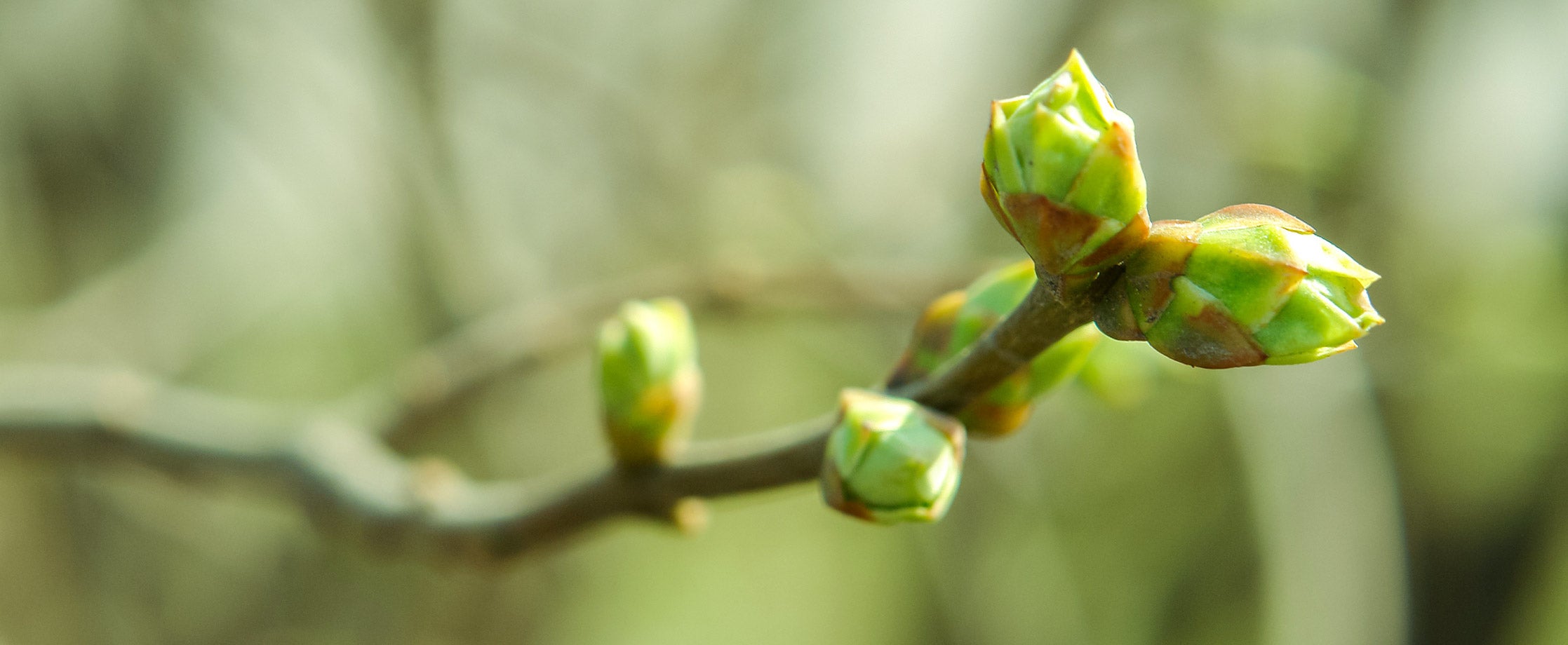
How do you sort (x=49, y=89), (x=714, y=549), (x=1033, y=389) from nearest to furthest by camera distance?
(x=1033, y=389), (x=49, y=89), (x=714, y=549)

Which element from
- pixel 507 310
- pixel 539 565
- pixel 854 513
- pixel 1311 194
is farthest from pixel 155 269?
pixel 1311 194

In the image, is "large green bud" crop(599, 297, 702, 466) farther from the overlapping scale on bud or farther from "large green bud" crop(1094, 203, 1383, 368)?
"large green bud" crop(1094, 203, 1383, 368)

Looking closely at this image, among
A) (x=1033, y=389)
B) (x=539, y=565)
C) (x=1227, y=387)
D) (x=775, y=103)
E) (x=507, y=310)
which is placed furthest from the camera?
(x=539, y=565)

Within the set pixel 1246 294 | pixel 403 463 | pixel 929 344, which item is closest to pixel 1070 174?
pixel 1246 294

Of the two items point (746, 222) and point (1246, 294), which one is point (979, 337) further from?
point (746, 222)

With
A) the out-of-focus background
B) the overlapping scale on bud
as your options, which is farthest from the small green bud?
the out-of-focus background

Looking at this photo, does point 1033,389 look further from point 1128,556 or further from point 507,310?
point 1128,556
